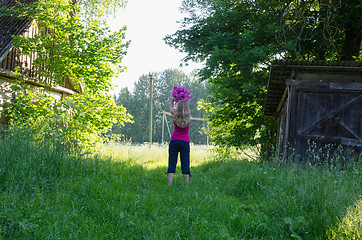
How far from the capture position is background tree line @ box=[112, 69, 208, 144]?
57781 mm

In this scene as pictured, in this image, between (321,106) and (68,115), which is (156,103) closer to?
(68,115)

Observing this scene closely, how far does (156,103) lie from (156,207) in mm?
55577

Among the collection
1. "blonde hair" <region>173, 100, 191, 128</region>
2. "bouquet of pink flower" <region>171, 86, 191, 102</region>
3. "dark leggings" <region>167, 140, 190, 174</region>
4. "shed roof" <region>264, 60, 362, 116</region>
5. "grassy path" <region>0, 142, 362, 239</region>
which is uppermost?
"shed roof" <region>264, 60, 362, 116</region>

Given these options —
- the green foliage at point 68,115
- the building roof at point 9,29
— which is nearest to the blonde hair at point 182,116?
the green foliage at point 68,115

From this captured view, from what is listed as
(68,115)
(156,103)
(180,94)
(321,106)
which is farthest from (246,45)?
(156,103)

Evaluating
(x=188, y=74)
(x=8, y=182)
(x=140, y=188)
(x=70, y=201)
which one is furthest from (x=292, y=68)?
(x=188, y=74)

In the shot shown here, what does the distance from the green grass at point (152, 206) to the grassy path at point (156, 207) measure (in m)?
0.01

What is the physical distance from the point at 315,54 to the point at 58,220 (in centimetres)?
1174

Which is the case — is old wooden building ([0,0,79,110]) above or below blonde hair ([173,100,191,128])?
above

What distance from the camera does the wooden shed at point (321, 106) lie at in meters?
8.02

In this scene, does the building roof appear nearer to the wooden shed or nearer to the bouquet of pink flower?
the bouquet of pink flower

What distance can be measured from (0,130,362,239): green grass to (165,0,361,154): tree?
209 inches

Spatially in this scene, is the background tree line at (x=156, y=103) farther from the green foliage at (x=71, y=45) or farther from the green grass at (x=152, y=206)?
the green grass at (x=152, y=206)

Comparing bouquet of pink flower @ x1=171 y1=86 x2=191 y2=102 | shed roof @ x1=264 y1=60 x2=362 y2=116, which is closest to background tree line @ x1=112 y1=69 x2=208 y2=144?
shed roof @ x1=264 y1=60 x2=362 y2=116
